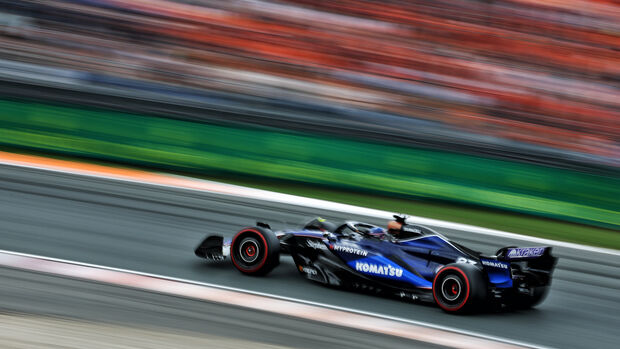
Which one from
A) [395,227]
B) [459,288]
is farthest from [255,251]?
[459,288]

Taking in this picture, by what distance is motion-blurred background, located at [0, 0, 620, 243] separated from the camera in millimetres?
11219

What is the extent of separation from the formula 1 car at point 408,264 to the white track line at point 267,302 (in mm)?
398

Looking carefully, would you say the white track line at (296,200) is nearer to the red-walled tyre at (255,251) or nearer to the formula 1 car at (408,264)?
the formula 1 car at (408,264)

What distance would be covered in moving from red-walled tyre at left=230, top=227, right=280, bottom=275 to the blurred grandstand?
623 cm

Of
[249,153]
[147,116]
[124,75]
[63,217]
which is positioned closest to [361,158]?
[249,153]

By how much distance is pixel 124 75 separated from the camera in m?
15.1

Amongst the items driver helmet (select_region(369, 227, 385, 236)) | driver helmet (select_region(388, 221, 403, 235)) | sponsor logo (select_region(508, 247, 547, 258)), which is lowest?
sponsor logo (select_region(508, 247, 547, 258))

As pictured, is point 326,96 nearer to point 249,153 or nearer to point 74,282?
point 249,153

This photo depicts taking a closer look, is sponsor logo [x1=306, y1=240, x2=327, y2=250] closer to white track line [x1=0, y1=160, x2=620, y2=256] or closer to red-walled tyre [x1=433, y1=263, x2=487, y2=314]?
red-walled tyre [x1=433, y1=263, x2=487, y2=314]

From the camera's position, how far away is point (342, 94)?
1509 cm

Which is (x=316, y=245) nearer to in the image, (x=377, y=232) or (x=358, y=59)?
(x=377, y=232)

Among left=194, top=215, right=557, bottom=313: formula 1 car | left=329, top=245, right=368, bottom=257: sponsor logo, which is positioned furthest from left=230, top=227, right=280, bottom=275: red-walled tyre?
→ left=329, top=245, right=368, bottom=257: sponsor logo

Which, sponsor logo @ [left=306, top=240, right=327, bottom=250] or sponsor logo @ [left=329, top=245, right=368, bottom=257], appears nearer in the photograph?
sponsor logo @ [left=329, top=245, right=368, bottom=257]

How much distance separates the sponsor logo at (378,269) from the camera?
6047 millimetres
